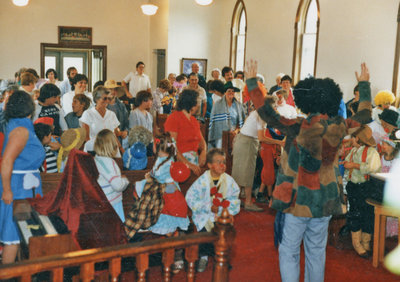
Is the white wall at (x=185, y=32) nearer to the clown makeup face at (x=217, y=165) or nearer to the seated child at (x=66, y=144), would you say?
the clown makeup face at (x=217, y=165)

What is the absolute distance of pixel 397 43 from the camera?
8008mm

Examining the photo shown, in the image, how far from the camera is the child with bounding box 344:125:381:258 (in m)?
4.62

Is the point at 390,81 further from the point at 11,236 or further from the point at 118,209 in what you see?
the point at 11,236

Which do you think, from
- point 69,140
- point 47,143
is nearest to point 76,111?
point 69,140

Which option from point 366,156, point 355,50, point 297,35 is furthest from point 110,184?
point 297,35

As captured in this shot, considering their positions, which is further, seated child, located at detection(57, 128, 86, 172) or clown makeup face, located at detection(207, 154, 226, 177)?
seated child, located at detection(57, 128, 86, 172)

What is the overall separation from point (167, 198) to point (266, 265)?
1.30 m

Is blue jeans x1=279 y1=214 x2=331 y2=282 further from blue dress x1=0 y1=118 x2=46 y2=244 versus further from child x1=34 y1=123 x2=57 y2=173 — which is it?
child x1=34 y1=123 x2=57 y2=173

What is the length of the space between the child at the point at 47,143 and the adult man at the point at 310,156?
7.71 ft

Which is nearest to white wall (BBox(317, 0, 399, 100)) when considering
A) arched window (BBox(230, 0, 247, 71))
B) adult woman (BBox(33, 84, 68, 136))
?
arched window (BBox(230, 0, 247, 71))

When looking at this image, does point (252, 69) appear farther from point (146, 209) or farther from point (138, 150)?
point (138, 150)

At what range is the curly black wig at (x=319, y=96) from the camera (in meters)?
2.92

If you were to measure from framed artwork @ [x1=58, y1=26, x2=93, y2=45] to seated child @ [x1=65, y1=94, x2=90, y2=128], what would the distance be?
34.1 ft

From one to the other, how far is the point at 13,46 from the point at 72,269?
13.5m
